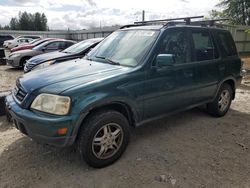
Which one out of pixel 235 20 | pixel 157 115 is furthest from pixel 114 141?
pixel 235 20

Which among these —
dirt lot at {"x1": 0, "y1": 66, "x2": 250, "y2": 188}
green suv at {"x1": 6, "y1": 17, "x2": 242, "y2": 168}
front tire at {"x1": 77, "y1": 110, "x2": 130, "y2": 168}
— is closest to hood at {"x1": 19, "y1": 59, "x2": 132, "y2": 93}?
green suv at {"x1": 6, "y1": 17, "x2": 242, "y2": 168}

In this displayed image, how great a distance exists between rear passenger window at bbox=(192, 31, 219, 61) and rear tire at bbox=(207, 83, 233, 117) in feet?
2.59

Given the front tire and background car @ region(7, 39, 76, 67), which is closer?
the front tire

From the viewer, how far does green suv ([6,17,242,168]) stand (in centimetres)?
273

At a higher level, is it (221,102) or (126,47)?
(126,47)

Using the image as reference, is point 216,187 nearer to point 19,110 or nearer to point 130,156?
point 130,156

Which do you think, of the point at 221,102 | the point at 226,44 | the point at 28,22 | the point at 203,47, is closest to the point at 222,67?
the point at 226,44

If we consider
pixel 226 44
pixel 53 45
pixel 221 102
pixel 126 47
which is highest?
pixel 53 45

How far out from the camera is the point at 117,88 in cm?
303

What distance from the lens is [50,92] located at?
2738mm

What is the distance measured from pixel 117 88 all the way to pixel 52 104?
81 centimetres

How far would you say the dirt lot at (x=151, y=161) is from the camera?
2.90 m

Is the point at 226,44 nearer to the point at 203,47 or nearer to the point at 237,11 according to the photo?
the point at 203,47

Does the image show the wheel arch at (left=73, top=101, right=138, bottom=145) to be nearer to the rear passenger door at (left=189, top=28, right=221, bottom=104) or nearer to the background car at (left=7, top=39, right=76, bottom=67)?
the rear passenger door at (left=189, top=28, right=221, bottom=104)
